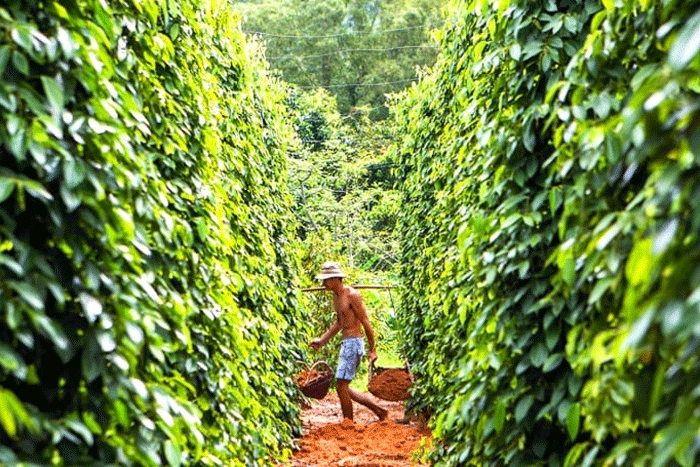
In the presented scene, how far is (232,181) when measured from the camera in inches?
185

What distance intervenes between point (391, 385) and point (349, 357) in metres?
0.54

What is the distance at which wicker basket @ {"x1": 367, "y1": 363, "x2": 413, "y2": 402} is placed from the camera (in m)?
8.27

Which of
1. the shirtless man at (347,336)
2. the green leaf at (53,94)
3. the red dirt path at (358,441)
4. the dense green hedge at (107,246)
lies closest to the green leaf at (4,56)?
the dense green hedge at (107,246)

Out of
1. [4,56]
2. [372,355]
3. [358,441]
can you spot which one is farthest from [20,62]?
[372,355]

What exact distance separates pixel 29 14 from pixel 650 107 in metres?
1.53

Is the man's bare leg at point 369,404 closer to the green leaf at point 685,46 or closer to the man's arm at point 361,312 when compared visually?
the man's arm at point 361,312

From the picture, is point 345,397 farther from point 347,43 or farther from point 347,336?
point 347,43

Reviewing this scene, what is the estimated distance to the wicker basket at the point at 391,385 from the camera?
8.27 metres

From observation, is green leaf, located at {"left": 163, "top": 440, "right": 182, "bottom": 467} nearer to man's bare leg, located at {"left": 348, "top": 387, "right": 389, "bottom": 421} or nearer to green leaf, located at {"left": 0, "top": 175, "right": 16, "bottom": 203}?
green leaf, located at {"left": 0, "top": 175, "right": 16, "bottom": 203}

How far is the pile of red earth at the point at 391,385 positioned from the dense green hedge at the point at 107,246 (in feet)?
15.1

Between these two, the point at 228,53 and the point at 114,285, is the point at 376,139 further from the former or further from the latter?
the point at 114,285

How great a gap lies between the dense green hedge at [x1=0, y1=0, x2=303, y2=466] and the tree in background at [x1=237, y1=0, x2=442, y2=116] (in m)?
25.4

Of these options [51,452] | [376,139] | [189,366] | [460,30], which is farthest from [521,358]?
[376,139]

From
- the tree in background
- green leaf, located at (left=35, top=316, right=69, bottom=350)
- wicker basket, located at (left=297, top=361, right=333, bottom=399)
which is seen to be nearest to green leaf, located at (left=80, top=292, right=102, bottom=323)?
green leaf, located at (left=35, top=316, right=69, bottom=350)
